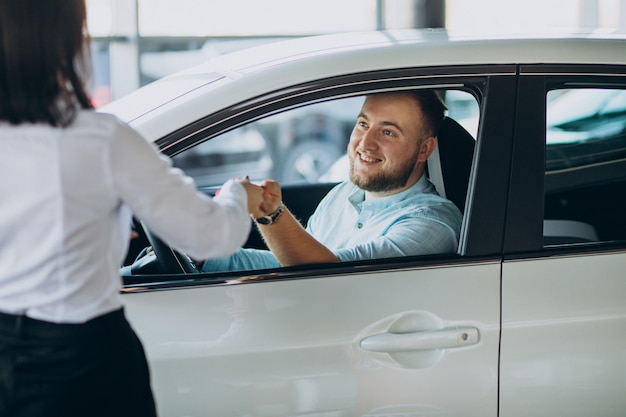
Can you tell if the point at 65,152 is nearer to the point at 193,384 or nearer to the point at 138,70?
the point at 193,384

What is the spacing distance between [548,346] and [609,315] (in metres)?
0.19

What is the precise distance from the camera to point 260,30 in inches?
435

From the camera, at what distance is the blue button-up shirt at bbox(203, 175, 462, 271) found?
264cm

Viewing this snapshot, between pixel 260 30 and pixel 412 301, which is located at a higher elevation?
pixel 260 30

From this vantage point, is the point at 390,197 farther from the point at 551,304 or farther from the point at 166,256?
the point at 166,256

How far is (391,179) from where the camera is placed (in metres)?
3.08

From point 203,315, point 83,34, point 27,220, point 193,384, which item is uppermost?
point 83,34

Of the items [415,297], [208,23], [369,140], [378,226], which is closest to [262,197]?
[415,297]

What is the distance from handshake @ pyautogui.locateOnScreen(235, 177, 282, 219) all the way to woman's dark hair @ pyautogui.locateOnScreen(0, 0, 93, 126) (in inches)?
19.1

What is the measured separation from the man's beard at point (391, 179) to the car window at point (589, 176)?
51cm

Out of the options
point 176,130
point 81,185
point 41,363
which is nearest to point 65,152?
point 81,185

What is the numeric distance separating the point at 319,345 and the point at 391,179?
2.90ft

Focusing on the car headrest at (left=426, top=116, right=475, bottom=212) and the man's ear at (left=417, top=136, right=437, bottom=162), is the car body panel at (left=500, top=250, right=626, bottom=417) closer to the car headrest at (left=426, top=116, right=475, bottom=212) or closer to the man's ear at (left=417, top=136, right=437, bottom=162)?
the car headrest at (left=426, top=116, right=475, bottom=212)

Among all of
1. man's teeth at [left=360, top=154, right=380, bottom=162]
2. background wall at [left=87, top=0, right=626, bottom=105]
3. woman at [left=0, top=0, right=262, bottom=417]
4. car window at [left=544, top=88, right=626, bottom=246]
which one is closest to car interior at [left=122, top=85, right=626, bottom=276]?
car window at [left=544, top=88, right=626, bottom=246]
